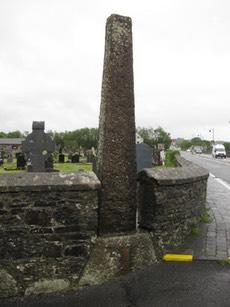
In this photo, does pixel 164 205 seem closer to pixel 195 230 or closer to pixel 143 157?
pixel 195 230

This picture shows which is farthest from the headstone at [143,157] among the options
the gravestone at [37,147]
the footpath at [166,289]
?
the footpath at [166,289]

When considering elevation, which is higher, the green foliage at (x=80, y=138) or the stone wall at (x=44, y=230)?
the green foliage at (x=80, y=138)

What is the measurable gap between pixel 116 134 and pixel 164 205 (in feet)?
4.48

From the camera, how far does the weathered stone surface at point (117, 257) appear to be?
13.5 feet

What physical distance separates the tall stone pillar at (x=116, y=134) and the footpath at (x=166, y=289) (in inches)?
34.4

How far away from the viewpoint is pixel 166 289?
3.86 metres

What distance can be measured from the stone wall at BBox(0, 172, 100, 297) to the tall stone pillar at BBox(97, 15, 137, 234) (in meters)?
0.55

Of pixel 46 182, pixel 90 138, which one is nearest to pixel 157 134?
pixel 90 138

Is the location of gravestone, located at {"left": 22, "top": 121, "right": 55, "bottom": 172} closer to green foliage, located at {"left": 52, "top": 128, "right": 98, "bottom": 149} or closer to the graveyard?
the graveyard

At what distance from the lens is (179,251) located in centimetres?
497

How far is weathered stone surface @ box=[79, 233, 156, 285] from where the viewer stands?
163 inches

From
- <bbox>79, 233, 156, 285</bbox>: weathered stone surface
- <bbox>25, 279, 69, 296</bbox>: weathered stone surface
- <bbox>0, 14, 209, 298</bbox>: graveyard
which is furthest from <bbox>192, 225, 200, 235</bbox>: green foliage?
<bbox>25, 279, 69, 296</bbox>: weathered stone surface

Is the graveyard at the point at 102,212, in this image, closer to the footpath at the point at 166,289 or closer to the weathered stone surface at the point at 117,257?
the weathered stone surface at the point at 117,257

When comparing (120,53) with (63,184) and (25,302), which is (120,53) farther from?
(25,302)
